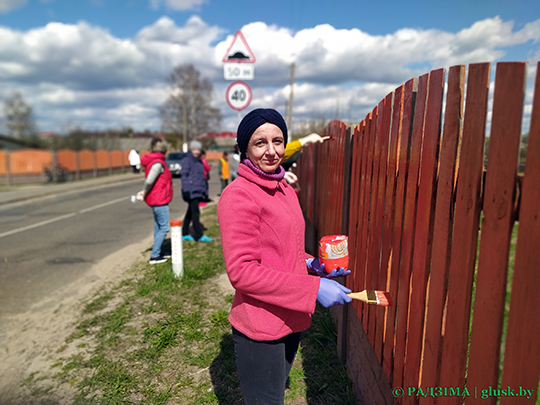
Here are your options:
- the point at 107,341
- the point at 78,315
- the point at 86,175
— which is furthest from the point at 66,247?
the point at 86,175

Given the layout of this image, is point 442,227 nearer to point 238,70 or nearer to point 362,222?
point 362,222

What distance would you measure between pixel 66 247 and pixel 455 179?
780 cm

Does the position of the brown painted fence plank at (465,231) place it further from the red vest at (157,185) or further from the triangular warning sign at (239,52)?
the triangular warning sign at (239,52)

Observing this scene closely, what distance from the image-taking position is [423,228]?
1557mm

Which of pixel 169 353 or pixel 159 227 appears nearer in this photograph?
pixel 169 353

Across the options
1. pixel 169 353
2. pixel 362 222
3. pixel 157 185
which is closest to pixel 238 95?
pixel 157 185

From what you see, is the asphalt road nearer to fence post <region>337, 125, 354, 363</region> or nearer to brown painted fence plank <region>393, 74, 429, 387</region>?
fence post <region>337, 125, 354, 363</region>

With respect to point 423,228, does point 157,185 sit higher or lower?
lower

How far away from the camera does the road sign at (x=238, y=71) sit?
6.64m

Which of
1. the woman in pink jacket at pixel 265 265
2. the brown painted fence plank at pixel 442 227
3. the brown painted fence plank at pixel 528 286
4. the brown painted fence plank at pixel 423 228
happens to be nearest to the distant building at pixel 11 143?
the woman in pink jacket at pixel 265 265

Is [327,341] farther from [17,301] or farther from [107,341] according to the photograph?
[17,301]

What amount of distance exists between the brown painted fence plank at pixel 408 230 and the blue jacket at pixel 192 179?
538cm

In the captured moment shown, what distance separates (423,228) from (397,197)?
0.34 metres

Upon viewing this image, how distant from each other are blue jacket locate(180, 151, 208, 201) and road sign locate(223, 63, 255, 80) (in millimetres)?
1555
